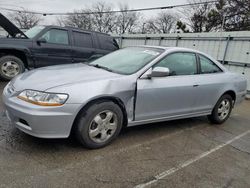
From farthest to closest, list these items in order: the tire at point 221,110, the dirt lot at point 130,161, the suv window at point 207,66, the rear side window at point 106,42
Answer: the rear side window at point 106,42, the tire at point 221,110, the suv window at point 207,66, the dirt lot at point 130,161

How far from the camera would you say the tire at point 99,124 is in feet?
9.53

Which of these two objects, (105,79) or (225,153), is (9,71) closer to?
(105,79)

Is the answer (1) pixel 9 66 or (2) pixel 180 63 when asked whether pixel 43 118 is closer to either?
(2) pixel 180 63

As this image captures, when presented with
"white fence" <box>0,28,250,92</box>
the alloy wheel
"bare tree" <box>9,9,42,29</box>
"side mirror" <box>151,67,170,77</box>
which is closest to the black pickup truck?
"side mirror" <box>151,67,170,77</box>

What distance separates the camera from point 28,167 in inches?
101

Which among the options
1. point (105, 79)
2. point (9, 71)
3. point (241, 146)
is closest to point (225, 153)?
point (241, 146)

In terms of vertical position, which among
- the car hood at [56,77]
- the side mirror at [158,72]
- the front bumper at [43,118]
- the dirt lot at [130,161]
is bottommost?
the dirt lot at [130,161]

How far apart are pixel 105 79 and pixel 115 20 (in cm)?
4473

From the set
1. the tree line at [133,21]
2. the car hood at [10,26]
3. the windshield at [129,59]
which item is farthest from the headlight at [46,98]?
the tree line at [133,21]

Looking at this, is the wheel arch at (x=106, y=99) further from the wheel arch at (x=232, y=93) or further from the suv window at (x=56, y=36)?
the suv window at (x=56, y=36)

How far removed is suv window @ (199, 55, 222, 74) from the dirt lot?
1.26 m

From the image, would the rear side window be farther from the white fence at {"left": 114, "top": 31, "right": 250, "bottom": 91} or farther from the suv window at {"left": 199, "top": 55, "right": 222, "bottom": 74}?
the suv window at {"left": 199, "top": 55, "right": 222, "bottom": 74}

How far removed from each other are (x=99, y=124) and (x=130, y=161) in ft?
2.06

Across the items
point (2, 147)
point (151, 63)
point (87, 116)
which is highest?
point (151, 63)
